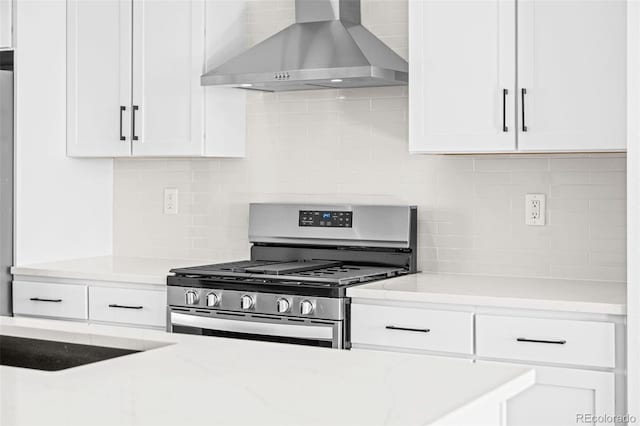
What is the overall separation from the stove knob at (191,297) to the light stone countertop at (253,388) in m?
1.45

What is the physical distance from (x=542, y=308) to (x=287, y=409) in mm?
1661

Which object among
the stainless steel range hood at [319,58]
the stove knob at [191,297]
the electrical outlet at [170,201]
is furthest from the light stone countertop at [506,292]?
the electrical outlet at [170,201]

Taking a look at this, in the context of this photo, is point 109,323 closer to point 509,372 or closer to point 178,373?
point 178,373

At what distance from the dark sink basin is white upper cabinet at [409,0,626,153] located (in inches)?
67.0

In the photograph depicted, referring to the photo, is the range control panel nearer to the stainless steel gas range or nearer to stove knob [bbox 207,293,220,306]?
the stainless steel gas range

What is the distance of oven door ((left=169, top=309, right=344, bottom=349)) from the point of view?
3.40 m

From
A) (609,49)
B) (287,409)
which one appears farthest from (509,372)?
(609,49)

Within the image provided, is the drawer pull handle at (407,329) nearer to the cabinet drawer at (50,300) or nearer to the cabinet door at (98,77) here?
the cabinet drawer at (50,300)

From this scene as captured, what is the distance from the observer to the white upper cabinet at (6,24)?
13.8 ft

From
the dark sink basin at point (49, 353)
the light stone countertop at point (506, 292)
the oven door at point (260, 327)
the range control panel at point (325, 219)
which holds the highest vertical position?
the range control panel at point (325, 219)

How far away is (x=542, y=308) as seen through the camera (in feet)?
10.1

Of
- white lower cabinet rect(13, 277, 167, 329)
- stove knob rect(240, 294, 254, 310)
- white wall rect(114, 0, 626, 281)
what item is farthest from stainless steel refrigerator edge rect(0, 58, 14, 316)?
stove knob rect(240, 294, 254, 310)
